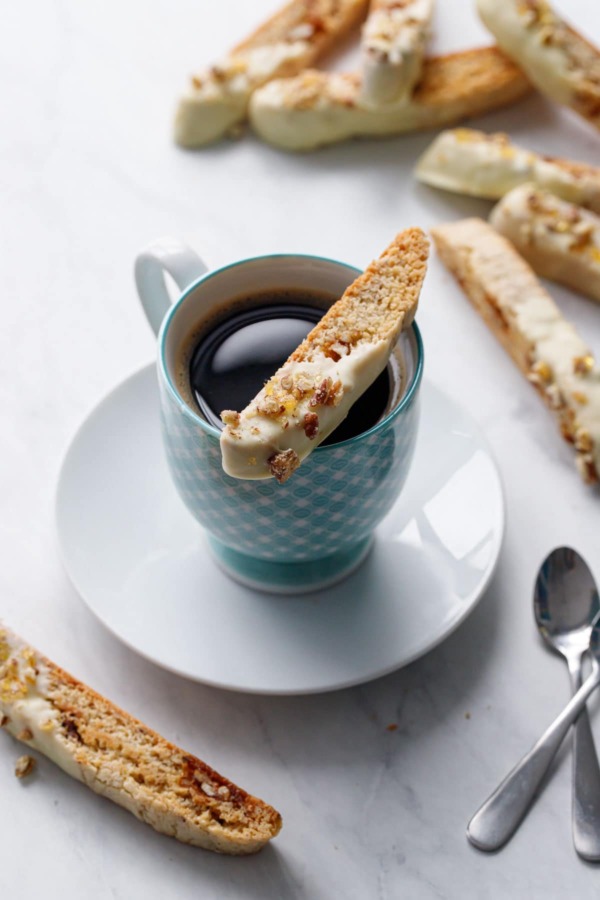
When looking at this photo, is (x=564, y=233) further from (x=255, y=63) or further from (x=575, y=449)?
(x=255, y=63)

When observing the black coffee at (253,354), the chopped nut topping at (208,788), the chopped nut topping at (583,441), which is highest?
the black coffee at (253,354)

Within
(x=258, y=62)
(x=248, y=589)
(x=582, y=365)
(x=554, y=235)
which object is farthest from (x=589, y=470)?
(x=258, y=62)

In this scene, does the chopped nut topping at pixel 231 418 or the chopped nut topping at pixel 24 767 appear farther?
the chopped nut topping at pixel 24 767

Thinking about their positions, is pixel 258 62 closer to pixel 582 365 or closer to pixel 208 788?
pixel 582 365

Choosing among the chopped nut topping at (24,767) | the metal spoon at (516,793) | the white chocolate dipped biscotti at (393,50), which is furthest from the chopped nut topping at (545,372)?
the chopped nut topping at (24,767)

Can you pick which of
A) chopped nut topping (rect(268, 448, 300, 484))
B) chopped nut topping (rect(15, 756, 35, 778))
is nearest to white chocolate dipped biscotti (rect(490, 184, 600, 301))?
chopped nut topping (rect(268, 448, 300, 484))

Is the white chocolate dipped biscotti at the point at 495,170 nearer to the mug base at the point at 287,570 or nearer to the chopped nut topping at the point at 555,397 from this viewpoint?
the chopped nut topping at the point at 555,397

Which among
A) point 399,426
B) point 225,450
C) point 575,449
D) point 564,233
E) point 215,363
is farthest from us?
point 564,233

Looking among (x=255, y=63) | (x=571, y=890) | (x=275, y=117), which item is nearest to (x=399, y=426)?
(x=571, y=890)
